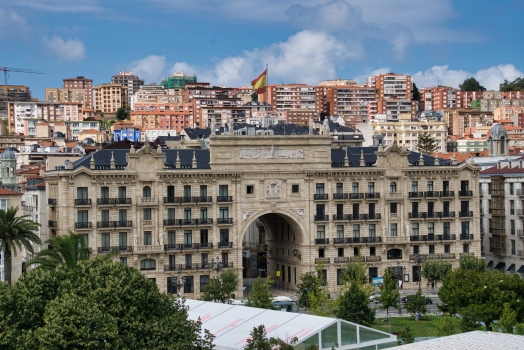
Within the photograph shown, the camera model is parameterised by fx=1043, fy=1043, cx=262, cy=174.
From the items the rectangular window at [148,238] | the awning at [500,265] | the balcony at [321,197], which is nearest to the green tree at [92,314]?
the rectangular window at [148,238]

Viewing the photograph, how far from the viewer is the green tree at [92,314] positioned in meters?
50.9

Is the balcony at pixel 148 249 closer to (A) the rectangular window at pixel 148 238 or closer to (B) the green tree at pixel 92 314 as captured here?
(A) the rectangular window at pixel 148 238

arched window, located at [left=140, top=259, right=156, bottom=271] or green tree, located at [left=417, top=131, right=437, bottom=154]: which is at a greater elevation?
green tree, located at [left=417, top=131, right=437, bottom=154]

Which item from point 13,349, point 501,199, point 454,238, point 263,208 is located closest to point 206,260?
point 263,208

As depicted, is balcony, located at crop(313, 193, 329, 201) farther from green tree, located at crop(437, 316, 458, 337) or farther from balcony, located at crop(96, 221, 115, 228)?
green tree, located at crop(437, 316, 458, 337)

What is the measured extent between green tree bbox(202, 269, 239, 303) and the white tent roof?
57.9ft

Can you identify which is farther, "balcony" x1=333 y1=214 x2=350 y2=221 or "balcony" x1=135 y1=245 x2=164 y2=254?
"balcony" x1=333 y1=214 x2=350 y2=221

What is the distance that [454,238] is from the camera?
110m

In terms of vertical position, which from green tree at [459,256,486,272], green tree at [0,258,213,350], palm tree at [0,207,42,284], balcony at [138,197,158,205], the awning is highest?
balcony at [138,197,158,205]

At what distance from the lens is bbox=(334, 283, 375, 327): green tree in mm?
75125

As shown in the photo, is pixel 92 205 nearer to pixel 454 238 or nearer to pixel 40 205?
pixel 40 205

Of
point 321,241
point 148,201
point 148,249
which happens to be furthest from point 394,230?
point 148,201

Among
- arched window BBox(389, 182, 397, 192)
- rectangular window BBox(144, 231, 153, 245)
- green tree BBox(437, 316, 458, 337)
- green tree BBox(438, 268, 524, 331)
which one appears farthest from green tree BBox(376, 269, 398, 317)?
rectangular window BBox(144, 231, 153, 245)

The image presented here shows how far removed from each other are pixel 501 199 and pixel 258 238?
32.0 metres
